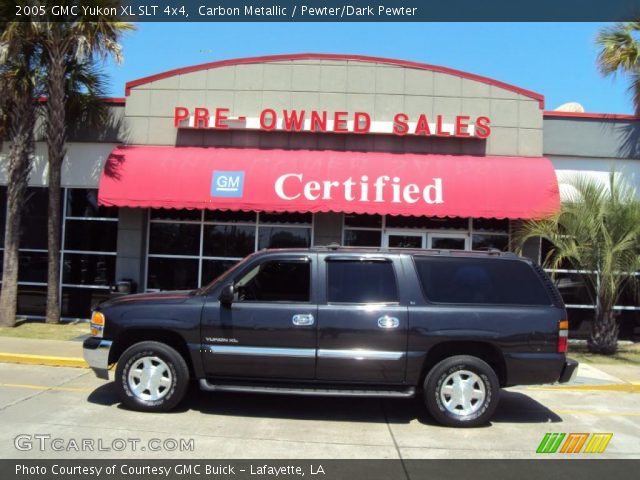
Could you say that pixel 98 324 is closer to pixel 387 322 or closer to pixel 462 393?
pixel 387 322

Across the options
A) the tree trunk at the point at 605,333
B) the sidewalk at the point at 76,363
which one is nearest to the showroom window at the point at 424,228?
the tree trunk at the point at 605,333

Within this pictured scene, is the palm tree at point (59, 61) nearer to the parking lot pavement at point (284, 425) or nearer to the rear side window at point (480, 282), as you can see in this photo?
the parking lot pavement at point (284, 425)

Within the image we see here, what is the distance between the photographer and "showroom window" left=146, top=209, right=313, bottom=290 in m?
13.4

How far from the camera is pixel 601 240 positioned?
10656mm

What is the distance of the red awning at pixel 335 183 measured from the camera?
462 inches

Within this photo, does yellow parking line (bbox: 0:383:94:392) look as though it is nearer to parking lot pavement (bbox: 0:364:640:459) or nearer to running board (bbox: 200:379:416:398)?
parking lot pavement (bbox: 0:364:640:459)

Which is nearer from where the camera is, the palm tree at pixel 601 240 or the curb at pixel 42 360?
the curb at pixel 42 360

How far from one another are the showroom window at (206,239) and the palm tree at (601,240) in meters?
5.54

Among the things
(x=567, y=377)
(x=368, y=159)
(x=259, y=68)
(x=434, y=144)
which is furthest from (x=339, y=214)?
(x=567, y=377)

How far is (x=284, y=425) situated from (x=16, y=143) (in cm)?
960

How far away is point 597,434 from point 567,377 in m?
0.71

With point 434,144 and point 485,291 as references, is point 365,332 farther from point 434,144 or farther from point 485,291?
point 434,144

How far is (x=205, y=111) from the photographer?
43.1ft

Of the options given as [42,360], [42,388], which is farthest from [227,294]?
[42,360]
